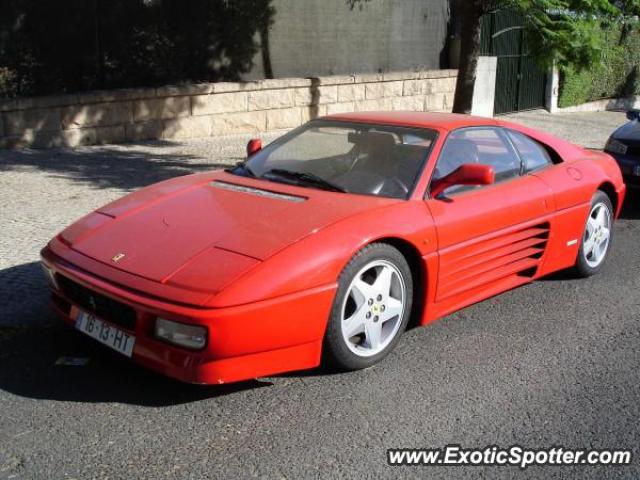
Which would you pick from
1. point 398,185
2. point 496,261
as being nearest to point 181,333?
point 398,185

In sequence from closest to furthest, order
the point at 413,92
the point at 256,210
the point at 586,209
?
the point at 256,210 < the point at 586,209 < the point at 413,92

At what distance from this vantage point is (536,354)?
180 inches

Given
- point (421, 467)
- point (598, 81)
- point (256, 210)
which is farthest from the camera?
point (598, 81)

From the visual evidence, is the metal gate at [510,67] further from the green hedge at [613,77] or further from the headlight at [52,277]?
the headlight at [52,277]

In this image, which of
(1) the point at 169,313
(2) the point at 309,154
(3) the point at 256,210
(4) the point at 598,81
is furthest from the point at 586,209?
(4) the point at 598,81

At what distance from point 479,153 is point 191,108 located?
732 centimetres

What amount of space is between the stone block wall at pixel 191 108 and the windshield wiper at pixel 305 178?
600 cm

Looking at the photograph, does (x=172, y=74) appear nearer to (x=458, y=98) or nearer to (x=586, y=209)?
(x=458, y=98)

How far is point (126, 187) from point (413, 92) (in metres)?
8.33

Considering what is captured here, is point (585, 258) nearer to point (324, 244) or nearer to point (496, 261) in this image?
point (496, 261)

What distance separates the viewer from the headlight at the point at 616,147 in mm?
8820

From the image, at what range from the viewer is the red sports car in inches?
144

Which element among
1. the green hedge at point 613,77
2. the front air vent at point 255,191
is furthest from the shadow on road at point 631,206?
the green hedge at point 613,77

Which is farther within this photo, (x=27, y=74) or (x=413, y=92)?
(x=413, y=92)
